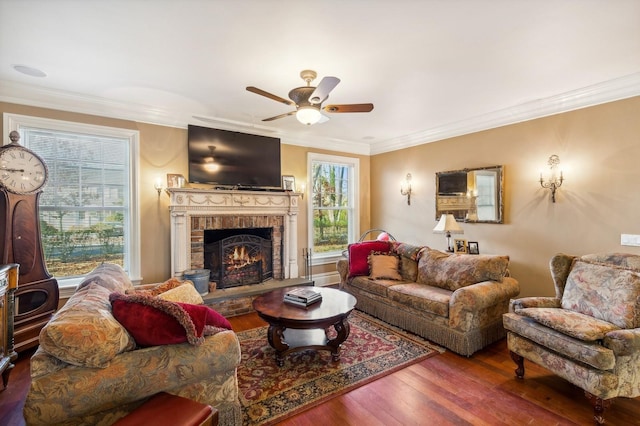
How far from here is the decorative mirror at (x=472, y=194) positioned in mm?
4078

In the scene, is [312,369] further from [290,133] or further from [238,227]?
[290,133]

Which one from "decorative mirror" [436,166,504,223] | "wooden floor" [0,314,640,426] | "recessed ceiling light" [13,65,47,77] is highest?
"recessed ceiling light" [13,65,47,77]

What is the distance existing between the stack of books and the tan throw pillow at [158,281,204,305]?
853mm

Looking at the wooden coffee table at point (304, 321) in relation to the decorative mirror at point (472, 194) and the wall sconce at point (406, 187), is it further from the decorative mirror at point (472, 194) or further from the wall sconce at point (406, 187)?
the wall sconce at point (406, 187)

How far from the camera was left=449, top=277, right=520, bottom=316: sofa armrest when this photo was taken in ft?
9.48

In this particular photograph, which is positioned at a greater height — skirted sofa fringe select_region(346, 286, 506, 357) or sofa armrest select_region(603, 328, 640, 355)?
sofa armrest select_region(603, 328, 640, 355)

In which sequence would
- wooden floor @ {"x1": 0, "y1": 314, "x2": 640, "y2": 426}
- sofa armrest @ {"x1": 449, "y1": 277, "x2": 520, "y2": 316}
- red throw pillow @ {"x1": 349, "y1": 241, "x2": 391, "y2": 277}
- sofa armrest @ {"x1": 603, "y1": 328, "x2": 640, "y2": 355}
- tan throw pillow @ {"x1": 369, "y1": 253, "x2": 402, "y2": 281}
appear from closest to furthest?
sofa armrest @ {"x1": 603, "y1": 328, "x2": 640, "y2": 355}, wooden floor @ {"x1": 0, "y1": 314, "x2": 640, "y2": 426}, sofa armrest @ {"x1": 449, "y1": 277, "x2": 520, "y2": 316}, tan throw pillow @ {"x1": 369, "y1": 253, "x2": 402, "y2": 281}, red throw pillow @ {"x1": 349, "y1": 241, "x2": 391, "y2": 277}

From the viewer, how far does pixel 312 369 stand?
2.65m

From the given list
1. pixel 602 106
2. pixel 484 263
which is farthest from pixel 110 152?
pixel 602 106

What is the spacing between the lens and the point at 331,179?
226 inches

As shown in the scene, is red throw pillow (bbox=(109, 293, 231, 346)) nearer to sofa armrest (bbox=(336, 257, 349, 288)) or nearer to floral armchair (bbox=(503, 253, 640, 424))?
floral armchair (bbox=(503, 253, 640, 424))

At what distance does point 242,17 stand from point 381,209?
14.4 feet

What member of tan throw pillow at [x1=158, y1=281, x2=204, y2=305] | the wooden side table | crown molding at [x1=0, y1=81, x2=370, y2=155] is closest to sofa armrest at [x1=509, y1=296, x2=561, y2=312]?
tan throw pillow at [x1=158, y1=281, x2=204, y2=305]

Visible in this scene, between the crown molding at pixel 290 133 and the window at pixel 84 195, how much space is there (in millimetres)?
210
